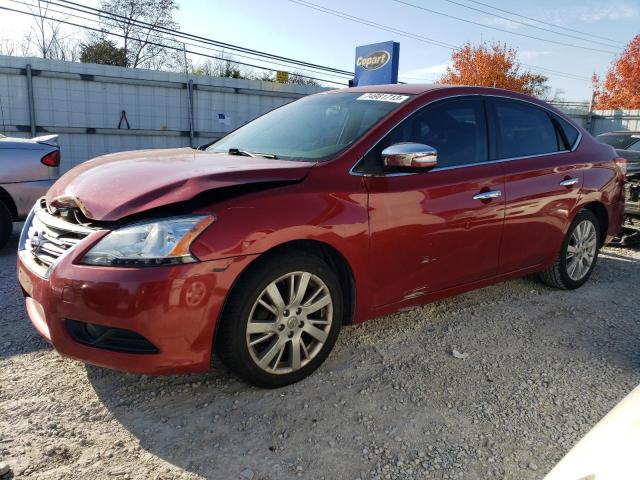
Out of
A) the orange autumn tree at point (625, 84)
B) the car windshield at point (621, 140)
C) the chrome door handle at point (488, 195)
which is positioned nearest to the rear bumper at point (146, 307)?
the chrome door handle at point (488, 195)

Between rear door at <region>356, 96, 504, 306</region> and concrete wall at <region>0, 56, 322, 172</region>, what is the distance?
38.8 ft

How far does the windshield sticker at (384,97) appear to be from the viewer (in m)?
3.35

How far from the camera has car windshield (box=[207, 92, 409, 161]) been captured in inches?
122

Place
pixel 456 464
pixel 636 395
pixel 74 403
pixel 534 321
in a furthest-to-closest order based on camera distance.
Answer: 1. pixel 534 321
2. pixel 74 403
3. pixel 456 464
4. pixel 636 395

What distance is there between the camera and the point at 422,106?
130 inches

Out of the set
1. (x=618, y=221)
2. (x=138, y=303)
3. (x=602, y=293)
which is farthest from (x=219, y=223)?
(x=618, y=221)

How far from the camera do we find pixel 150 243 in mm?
2279

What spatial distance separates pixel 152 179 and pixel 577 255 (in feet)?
12.3

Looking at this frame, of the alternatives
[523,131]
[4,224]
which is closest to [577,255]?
[523,131]

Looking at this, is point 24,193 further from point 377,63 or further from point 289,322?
point 377,63

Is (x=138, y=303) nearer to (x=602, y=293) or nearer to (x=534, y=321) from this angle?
(x=534, y=321)

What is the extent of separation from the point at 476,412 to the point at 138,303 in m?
1.75

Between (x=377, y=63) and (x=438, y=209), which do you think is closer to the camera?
(x=438, y=209)

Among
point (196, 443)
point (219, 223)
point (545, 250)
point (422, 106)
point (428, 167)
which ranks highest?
point (422, 106)
